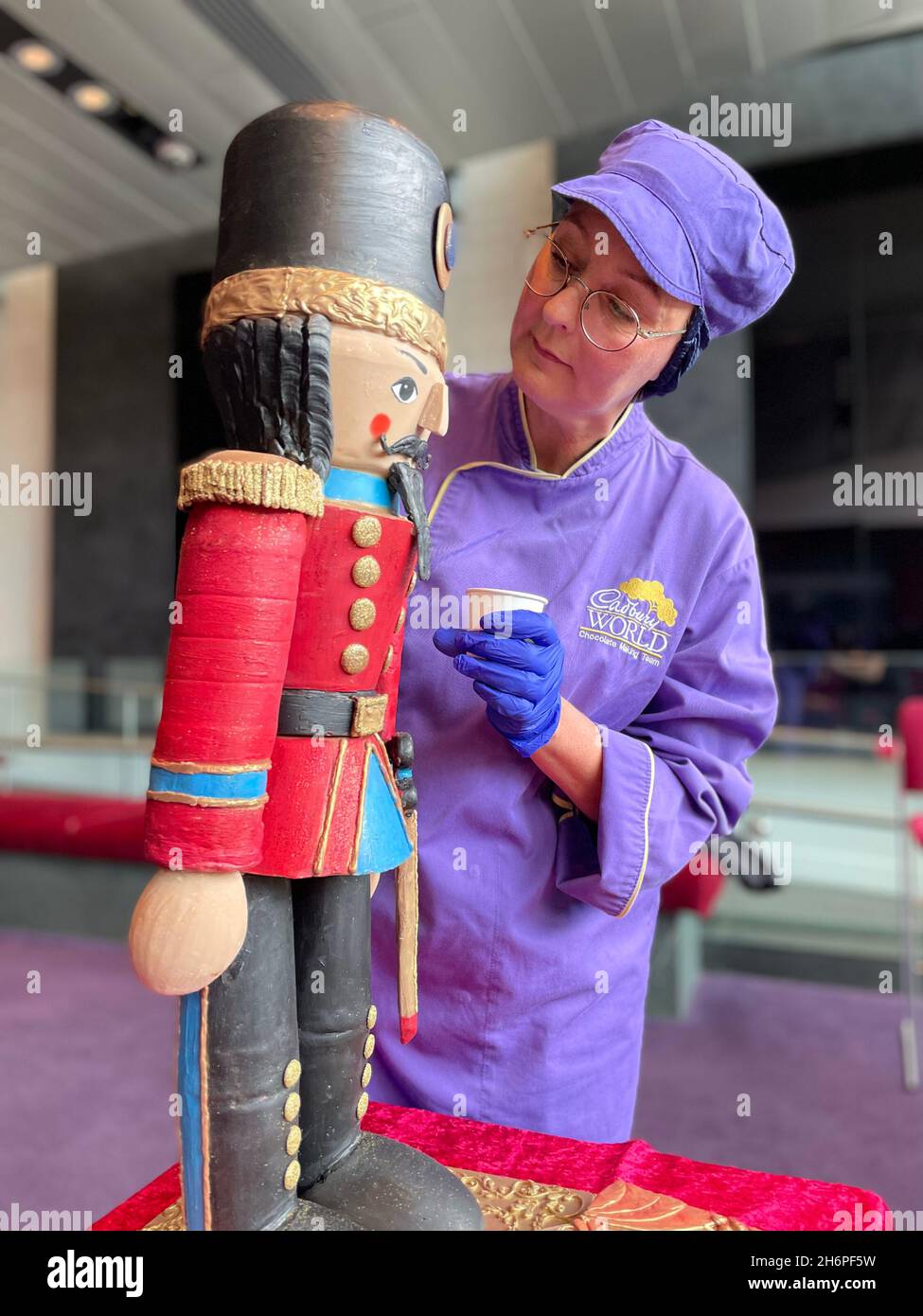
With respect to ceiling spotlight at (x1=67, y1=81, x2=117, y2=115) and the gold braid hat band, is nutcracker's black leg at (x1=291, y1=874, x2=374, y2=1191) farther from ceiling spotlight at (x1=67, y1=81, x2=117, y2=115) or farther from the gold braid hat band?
ceiling spotlight at (x1=67, y1=81, x2=117, y2=115)

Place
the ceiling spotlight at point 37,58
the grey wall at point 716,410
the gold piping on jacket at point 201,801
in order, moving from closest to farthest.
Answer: the gold piping on jacket at point 201,801
the ceiling spotlight at point 37,58
the grey wall at point 716,410

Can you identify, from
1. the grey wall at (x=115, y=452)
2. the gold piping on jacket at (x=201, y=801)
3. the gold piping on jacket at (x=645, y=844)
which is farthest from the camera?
the grey wall at (x=115, y=452)

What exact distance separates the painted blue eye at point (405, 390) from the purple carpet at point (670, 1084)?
79.1 inches

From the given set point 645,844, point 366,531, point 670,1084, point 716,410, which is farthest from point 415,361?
point 716,410

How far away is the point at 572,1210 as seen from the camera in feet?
2.88

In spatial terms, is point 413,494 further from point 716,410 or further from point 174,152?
point 174,152

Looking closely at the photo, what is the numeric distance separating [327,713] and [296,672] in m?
0.04

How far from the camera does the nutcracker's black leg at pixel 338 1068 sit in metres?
0.82

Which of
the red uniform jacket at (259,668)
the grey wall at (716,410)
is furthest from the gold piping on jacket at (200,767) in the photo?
the grey wall at (716,410)

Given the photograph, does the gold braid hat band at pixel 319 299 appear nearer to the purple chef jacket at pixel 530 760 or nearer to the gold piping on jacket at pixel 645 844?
the purple chef jacket at pixel 530 760

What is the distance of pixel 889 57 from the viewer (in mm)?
4688
